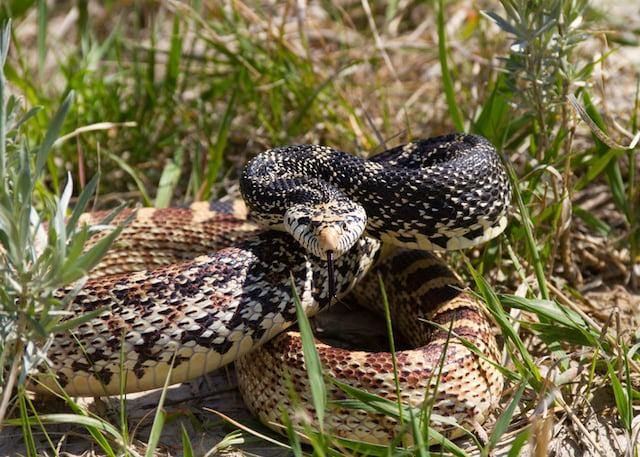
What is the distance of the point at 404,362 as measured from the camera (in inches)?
147

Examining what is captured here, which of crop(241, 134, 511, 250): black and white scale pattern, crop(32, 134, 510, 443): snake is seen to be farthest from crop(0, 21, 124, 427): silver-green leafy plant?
crop(241, 134, 511, 250): black and white scale pattern

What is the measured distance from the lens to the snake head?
384 centimetres

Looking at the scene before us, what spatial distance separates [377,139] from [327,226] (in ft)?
7.41

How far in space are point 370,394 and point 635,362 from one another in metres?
1.46

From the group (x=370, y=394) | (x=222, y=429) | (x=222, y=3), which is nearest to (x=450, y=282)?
(x=370, y=394)

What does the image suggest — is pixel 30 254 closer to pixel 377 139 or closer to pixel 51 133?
pixel 51 133

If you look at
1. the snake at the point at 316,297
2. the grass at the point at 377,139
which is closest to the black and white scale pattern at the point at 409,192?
the snake at the point at 316,297

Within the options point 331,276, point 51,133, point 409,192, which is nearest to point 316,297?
point 331,276

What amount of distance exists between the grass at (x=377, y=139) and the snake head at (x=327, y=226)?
0.72 metres

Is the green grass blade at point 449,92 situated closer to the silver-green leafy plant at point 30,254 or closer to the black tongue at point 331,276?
the black tongue at point 331,276

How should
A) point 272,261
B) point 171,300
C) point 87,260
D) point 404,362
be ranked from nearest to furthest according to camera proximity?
point 87,260, point 404,362, point 171,300, point 272,261

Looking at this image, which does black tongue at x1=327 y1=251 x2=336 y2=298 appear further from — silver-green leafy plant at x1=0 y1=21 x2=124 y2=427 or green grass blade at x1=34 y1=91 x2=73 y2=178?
green grass blade at x1=34 y1=91 x2=73 y2=178

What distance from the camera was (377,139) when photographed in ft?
19.6

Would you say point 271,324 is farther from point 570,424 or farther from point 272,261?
point 570,424
